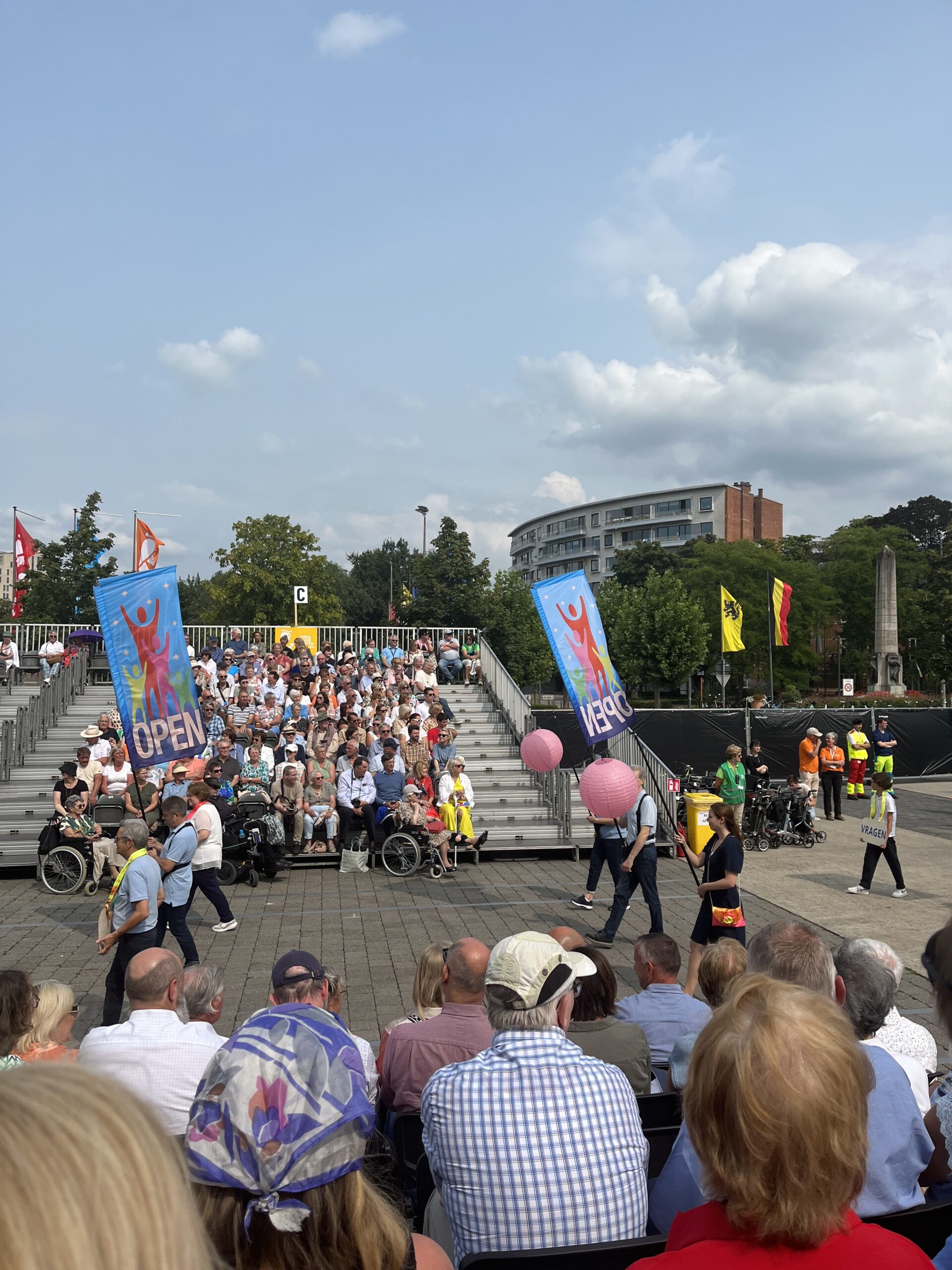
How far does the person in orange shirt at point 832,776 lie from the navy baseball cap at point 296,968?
55.6 ft

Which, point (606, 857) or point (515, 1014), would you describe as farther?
point (606, 857)

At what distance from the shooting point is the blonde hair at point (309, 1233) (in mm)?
1752

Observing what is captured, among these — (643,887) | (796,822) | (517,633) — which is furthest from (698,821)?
(517,633)

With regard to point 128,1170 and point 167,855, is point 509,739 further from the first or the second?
point 128,1170

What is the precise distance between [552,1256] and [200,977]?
295 cm

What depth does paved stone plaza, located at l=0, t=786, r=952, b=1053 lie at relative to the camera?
8.52m

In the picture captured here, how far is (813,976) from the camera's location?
13.2 ft

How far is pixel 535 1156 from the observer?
2.59 meters

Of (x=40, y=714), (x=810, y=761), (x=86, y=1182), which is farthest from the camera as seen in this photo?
(x=810, y=761)

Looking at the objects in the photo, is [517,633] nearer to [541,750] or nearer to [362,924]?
[541,750]

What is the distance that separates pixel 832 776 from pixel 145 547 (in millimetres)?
19813

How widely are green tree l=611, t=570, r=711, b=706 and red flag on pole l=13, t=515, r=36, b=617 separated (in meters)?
34.3

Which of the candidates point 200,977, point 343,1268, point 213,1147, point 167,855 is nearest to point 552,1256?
point 343,1268

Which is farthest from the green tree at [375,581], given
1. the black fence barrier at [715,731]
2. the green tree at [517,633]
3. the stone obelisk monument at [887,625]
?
the black fence barrier at [715,731]
